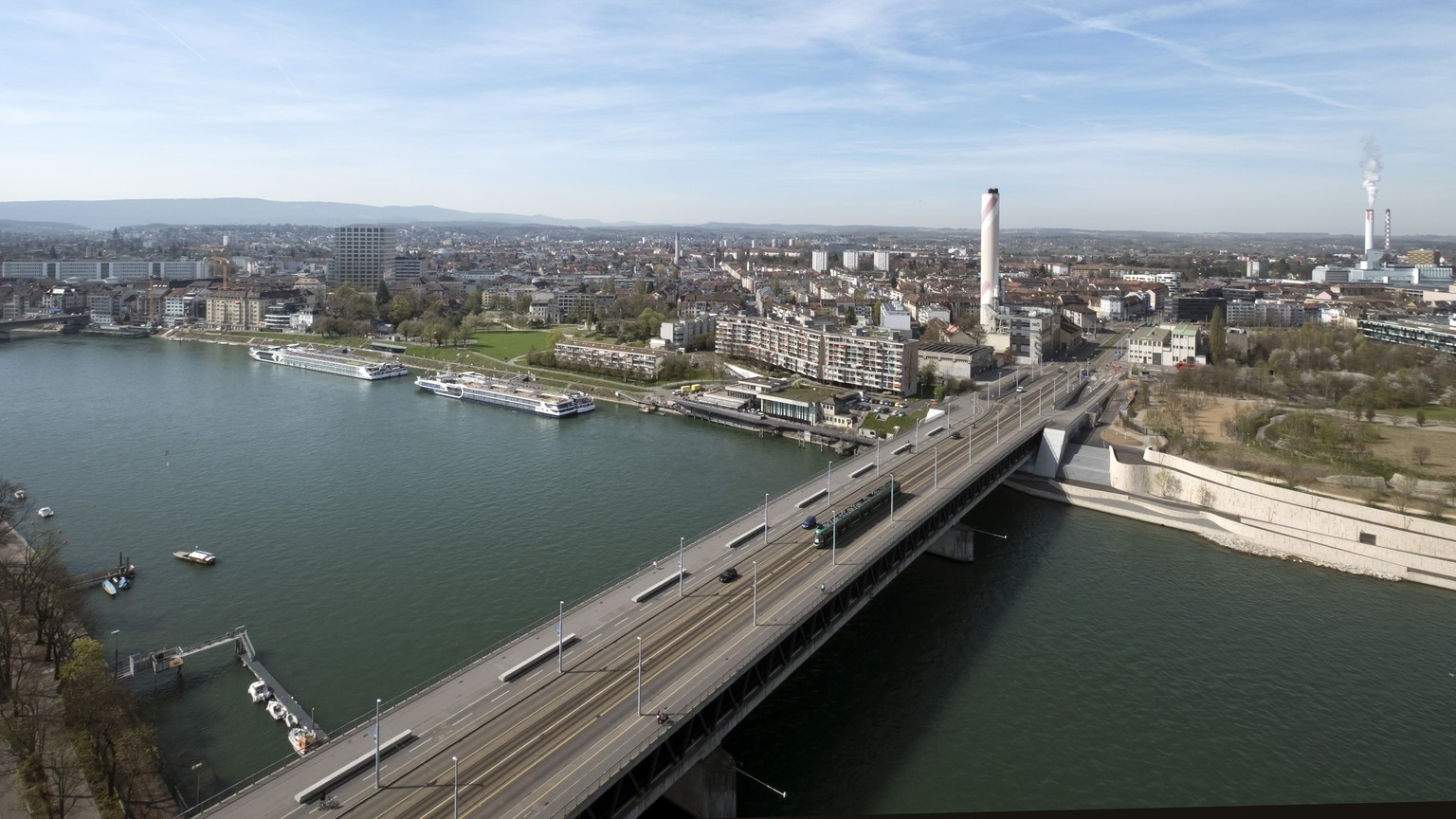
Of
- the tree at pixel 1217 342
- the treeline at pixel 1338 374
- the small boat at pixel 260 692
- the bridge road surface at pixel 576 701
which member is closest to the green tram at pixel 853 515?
the bridge road surface at pixel 576 701

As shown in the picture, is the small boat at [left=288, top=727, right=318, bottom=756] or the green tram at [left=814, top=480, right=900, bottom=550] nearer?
the small boat at [left=288, top=727, right=318, bottom=756]

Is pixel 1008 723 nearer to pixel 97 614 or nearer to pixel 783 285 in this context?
pixel 97 614

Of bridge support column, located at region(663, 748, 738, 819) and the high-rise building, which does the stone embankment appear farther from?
the high-rise building

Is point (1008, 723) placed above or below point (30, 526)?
below

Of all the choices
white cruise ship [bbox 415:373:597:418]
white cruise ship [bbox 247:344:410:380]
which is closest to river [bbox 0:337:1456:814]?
white cruise ship [bbox 415:373:597:418]

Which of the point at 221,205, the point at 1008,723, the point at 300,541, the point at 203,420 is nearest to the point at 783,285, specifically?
the point at 203,420
